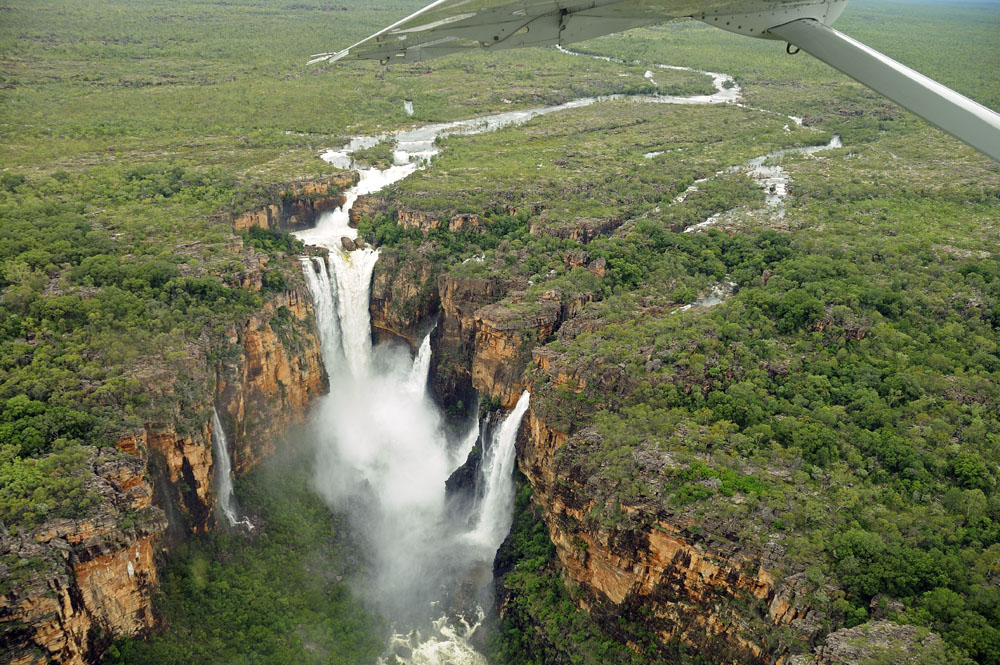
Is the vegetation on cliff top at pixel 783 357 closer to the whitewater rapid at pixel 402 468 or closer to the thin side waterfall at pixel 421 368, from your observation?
the whitewater rapid at pixel 402 468

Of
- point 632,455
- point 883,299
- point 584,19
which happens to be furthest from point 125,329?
point 883,299

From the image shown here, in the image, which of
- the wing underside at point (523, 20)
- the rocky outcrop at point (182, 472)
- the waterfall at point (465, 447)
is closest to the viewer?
the wing underside at point (523, 20)

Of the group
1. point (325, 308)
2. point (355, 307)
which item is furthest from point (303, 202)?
point (325, 308)

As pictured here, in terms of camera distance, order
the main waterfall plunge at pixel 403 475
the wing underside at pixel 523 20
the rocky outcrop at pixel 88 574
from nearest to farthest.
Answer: the wing underside at pixel 523 20, the rocky outcrop at pixel 88 574, the main waterfall plunge at pixel 403 475

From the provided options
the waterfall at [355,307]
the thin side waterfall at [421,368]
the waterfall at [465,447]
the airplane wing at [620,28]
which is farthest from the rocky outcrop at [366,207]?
the airplane wing at [620,28]

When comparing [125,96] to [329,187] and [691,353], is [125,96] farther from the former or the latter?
[691,353]

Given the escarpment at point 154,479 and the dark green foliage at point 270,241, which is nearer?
the escarpment at point 154,479
